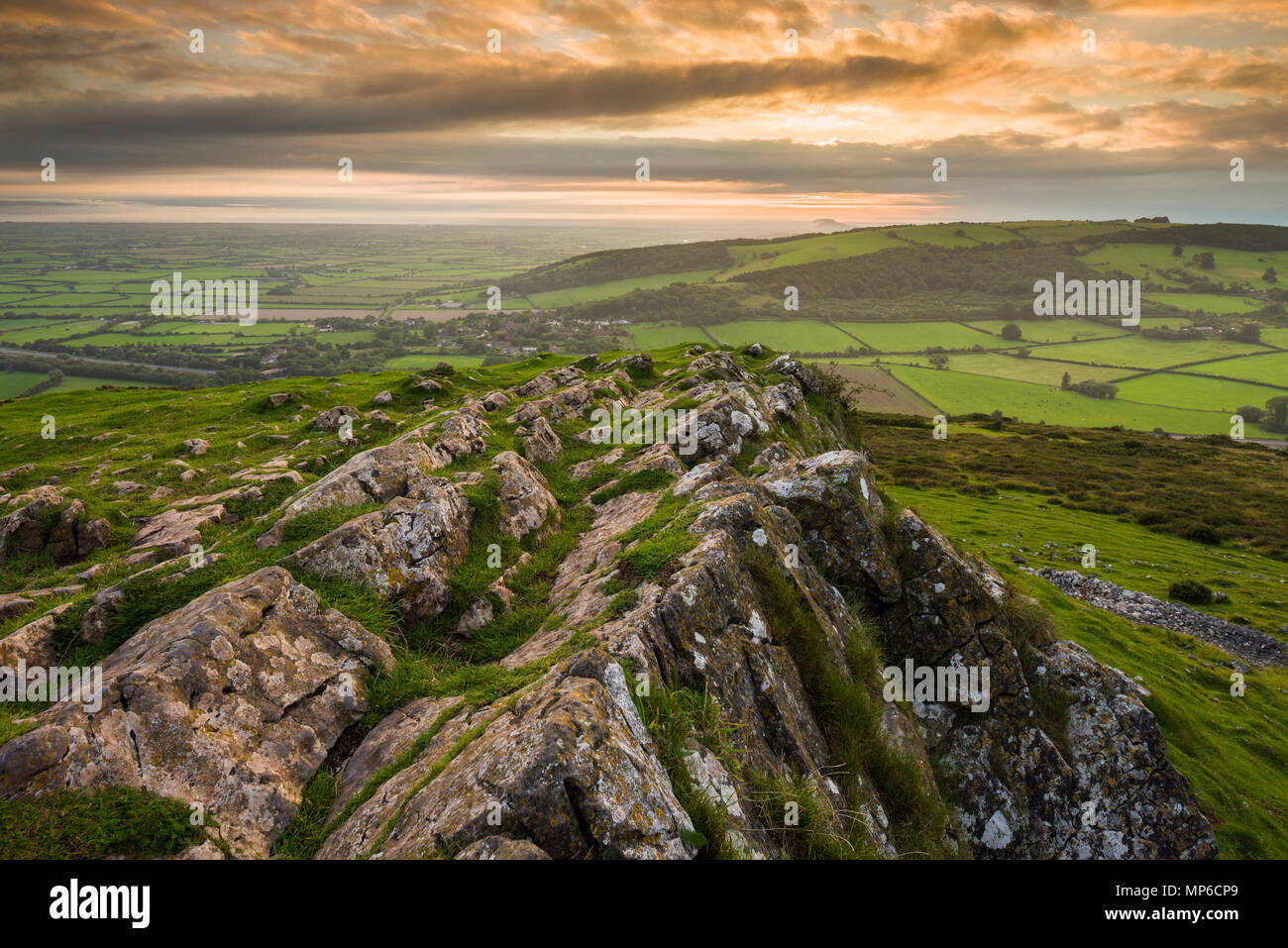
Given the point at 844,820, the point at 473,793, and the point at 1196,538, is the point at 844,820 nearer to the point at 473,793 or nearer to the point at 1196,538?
the point at 473,793

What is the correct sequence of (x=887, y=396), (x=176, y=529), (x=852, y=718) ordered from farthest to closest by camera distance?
(x=887, y=396) → (x=176, y=529) → (x=852, y=718)

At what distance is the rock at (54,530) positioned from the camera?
1775 centimetres

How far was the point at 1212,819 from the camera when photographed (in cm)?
2194

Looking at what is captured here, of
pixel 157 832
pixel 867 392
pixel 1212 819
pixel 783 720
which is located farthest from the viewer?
pixel 867 392

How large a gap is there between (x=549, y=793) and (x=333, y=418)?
3090 cm

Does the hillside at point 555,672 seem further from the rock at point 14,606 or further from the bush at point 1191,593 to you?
the bush at point 1191,593

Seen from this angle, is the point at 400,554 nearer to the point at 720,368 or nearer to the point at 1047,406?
the point at 720,368

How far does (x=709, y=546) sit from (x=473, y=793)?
21.4 ft

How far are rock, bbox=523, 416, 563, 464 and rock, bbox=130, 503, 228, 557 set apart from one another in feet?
35.0

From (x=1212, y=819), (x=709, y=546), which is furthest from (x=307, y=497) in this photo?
(x=1212, y=819)

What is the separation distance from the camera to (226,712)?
9047 mm

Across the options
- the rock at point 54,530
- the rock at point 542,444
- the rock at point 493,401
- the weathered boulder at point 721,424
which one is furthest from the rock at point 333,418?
the weathered boulder at point 721,424

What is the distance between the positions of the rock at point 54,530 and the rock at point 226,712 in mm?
10588

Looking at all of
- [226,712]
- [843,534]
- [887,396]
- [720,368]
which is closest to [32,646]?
[226,712]
